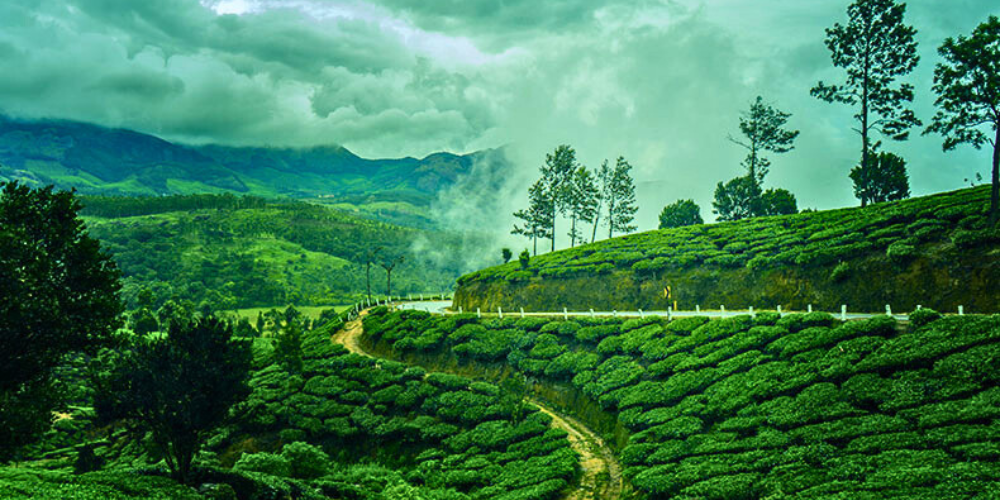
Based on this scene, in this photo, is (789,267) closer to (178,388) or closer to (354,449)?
(354,449)

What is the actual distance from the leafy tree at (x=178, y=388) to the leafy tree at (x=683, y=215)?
3208 inches

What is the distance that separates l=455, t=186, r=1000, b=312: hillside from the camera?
30.9 metres

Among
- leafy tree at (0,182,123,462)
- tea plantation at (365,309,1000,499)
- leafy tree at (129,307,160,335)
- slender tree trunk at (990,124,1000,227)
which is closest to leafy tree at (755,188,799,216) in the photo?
slender tree trunk at (990,124,1000,227)

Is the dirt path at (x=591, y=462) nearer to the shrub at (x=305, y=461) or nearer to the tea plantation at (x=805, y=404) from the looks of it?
the tea plantation at (x=805, y=404)

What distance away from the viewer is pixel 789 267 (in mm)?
40156

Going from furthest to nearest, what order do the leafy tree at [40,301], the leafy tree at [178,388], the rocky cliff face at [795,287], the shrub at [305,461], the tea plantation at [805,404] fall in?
the rocky cliff face at [795,287]
the shrub at [305,461]
the leafy tree at [178,388]
the leafy tree at [40,301]
the tea plantation at [805,404]

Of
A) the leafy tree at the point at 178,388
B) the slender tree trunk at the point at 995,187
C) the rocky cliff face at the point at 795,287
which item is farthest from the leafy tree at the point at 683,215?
the leafy tree at the point at 178,388

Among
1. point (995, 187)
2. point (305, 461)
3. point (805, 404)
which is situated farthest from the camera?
point (995, 187)

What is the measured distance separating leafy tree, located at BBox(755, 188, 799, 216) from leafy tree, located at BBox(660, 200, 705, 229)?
12037 mm

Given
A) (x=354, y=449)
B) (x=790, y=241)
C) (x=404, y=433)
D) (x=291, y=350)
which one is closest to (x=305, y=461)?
(x=354, y=449)

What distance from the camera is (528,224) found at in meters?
82.6

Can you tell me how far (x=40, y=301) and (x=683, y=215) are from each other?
8809cm

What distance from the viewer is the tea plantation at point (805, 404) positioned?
15.6m

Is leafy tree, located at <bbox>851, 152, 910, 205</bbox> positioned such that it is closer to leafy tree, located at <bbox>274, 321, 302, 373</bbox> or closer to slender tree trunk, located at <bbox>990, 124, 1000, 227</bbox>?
slender tree trunk, located at <bbox>990, 124, 1000, 227</bbox>
